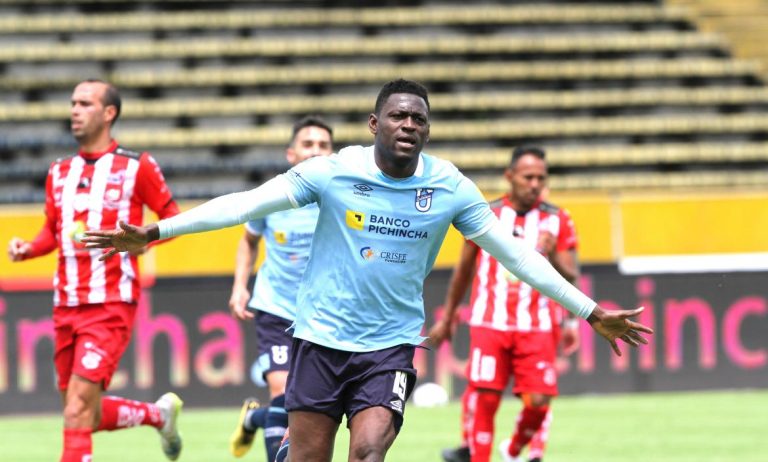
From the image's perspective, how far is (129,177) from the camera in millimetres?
8031

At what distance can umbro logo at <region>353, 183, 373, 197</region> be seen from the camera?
5871 mm

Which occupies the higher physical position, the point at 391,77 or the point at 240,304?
the point at 391,77

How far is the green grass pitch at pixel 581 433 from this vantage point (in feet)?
33.4

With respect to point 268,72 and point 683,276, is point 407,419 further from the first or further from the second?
point 268,72

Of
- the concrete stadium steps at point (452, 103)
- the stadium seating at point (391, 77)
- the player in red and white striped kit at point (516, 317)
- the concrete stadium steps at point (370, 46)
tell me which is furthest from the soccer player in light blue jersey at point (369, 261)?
the concrete stadium steps at point (370, 46)

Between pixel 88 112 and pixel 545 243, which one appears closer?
pixel 88 112

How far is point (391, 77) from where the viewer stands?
20.0 metres

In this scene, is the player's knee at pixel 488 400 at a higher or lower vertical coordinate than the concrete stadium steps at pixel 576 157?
lower

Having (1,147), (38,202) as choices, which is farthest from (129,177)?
(1,147)

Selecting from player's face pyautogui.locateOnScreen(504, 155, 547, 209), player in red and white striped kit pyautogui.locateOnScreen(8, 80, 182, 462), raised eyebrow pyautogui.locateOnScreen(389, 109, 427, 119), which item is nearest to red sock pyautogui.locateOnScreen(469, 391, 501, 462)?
player's face pyautogui.locateOnScreen(504, 155, 547, 209)

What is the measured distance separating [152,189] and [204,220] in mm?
2416

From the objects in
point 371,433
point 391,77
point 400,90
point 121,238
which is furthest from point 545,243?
point 391,77

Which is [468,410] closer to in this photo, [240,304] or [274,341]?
[274,341]

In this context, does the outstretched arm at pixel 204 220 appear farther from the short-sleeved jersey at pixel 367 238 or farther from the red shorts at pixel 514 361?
the red shorts at pixel 514 361
